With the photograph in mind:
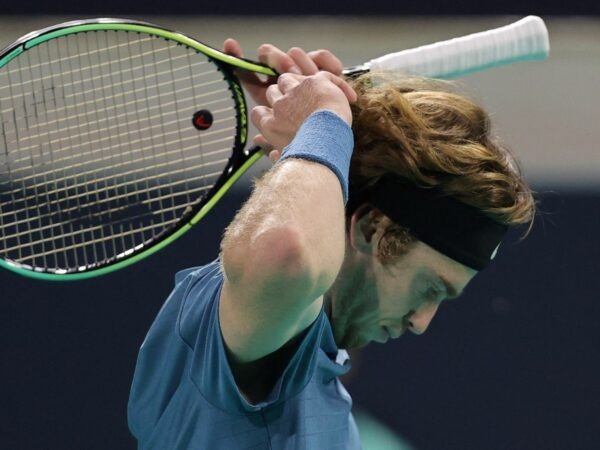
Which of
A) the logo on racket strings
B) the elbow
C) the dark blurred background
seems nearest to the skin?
the elbow

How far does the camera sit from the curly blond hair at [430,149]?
2115mm

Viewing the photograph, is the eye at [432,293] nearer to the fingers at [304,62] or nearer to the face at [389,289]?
the face at [389,289]

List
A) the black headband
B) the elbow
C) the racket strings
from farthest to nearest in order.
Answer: the racket strings → the black headband → the elbow

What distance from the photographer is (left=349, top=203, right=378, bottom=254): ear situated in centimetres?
222

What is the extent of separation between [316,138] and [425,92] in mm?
483

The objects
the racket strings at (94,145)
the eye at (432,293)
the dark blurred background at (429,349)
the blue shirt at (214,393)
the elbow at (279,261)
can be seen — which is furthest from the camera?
the dark blurred background at (429,349)

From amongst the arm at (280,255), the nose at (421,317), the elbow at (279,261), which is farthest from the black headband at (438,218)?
the elbow at (279,261)

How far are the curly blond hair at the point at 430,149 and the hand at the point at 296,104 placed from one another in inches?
3.4

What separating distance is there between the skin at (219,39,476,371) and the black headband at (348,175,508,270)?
0.09 ft

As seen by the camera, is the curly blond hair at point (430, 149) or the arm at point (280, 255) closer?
the arm at point (280, 255)

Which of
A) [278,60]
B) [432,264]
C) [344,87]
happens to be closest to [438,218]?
[432,264]

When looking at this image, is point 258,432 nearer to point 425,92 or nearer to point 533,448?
point 425,92

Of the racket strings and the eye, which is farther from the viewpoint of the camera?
the racket strings

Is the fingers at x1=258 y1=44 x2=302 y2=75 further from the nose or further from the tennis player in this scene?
the nose
